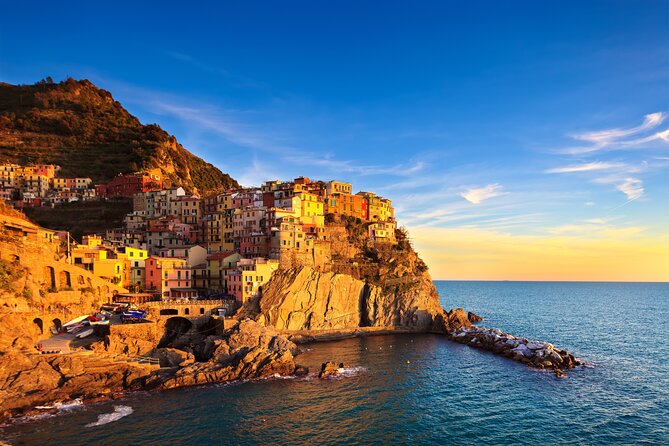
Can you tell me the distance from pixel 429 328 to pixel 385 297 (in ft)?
30.0

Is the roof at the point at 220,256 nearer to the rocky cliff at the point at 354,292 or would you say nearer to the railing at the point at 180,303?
the rocky cliff at the point at 354,292

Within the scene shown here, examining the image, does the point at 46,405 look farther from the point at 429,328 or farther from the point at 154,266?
the point at 429,328

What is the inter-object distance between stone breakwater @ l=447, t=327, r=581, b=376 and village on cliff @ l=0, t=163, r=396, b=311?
26.4m

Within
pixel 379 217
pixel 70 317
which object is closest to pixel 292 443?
pixel 70 317

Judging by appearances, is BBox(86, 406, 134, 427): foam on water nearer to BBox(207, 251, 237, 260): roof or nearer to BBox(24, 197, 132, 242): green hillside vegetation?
BBox(207, 251, 237, 260): roof

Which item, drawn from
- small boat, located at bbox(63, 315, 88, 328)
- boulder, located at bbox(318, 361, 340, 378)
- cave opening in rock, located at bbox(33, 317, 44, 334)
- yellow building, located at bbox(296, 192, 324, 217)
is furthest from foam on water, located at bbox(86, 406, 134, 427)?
yellow building, located at bbox(296, 192, 324, 217)

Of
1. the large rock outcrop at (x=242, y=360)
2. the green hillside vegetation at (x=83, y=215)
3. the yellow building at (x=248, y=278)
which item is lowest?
the large rock outcrop at (x=242, y=360)

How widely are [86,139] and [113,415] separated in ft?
371

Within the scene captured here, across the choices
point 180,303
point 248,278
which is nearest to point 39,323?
point 180,303

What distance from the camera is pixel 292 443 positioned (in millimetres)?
30078

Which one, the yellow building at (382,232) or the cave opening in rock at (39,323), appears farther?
the yellow building at (382,232)

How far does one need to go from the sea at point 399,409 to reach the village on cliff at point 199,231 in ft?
67.8

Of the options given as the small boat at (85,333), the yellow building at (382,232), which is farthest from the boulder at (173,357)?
the yellow building at (382,232)

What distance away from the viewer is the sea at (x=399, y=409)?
3105 cm
